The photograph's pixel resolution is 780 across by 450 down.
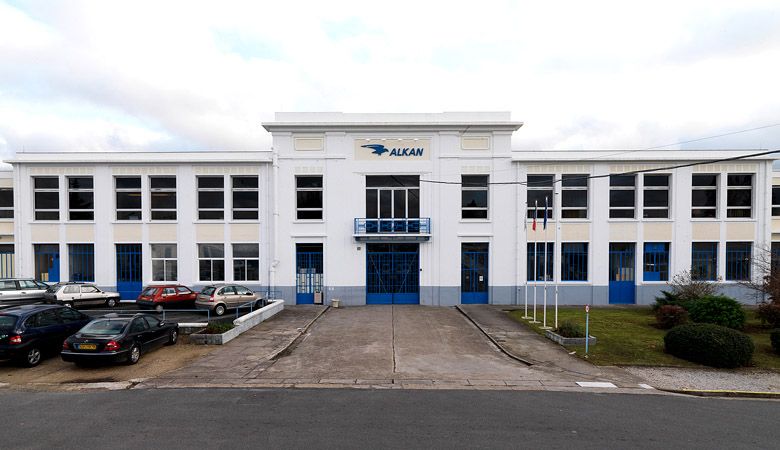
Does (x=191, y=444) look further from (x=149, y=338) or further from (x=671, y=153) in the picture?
(x=671, y=153)

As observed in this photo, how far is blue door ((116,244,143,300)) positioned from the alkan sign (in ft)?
46.7

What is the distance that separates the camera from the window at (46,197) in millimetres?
23000

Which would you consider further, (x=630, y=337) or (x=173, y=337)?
(x=630, y=337)

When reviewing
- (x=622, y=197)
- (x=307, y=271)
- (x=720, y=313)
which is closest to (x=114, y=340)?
(x=307, y=271)

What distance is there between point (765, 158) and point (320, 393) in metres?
27.5

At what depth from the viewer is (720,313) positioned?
599 inches

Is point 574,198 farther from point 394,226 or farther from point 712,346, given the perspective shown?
point 712,346

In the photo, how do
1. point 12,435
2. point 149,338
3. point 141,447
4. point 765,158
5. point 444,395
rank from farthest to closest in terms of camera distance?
point 765,158 → point 149,338 → point 444,395 → point 12,435 → point 141,447

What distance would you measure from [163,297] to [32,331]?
25.9 ft

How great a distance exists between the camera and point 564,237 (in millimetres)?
22859

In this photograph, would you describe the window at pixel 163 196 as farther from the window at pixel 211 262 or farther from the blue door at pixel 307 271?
the blue door at pixel 307 271

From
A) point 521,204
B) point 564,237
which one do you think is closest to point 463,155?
point 521,204

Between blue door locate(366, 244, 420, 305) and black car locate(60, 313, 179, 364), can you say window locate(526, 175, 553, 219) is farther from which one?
black car locate(60, 313, 179, 364)

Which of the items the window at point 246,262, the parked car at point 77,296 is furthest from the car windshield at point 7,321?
the window at point 246,262
